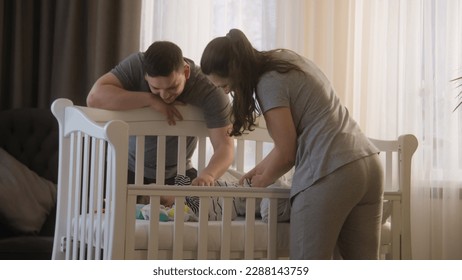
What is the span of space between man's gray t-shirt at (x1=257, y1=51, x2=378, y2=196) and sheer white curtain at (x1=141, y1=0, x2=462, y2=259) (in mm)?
1334

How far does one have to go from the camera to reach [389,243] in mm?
2264

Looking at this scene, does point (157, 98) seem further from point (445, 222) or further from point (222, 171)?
point (445, 222)

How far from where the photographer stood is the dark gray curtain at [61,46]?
3209 mm

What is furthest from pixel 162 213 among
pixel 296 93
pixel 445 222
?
pixel 445 222

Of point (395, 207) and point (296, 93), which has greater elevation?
point (296, 93)

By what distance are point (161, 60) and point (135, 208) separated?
1.57ft

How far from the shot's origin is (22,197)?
2.86m

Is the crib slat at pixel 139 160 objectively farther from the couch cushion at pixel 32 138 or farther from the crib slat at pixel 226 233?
the couch cushion at pixel 32 138

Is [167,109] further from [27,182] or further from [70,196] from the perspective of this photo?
[27,182]

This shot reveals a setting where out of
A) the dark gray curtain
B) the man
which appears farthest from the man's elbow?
the dark gray curtain

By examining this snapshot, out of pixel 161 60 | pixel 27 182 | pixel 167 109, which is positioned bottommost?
pixel 27 182

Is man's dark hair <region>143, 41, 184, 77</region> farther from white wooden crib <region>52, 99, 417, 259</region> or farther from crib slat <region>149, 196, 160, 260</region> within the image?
crib slat <region>149, 196, 160, 260</region>

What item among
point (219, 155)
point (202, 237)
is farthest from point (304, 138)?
point (219, 155)
